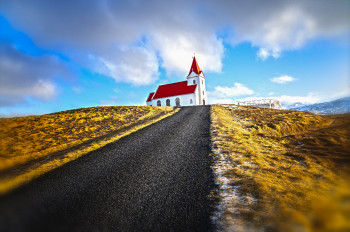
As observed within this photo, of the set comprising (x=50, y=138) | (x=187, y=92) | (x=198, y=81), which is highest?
(x=198, y=81)

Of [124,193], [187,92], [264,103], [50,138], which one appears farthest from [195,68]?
[124,193]

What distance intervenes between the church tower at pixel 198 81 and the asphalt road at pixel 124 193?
42.0m

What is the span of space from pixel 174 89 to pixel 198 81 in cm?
850

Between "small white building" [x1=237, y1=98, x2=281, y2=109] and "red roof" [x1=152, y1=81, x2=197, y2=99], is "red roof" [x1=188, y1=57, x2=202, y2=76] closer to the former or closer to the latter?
"red roof" [x1=152, y1=81, x2=197, y2=99]

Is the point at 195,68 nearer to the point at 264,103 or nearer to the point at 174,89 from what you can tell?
the point at 174,89

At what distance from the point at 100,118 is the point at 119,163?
1168cm

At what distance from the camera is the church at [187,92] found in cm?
4778

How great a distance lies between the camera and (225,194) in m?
4.19

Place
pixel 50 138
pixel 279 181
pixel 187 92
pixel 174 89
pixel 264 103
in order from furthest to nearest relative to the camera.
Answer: pixel 174 89
pixel 187 92
pixel 264 103
pixel 50 138
pixel 279 181

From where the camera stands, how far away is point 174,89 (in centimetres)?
5181

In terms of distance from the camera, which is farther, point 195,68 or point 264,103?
point 195,68

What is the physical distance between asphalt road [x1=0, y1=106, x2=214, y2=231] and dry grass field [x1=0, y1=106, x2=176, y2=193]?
1.36 meters

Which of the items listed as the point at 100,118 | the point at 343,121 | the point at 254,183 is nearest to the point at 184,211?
the point at 254,183

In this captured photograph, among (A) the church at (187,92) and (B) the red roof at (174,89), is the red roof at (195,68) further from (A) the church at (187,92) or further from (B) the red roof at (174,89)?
(B) the red roof at (174,89)
